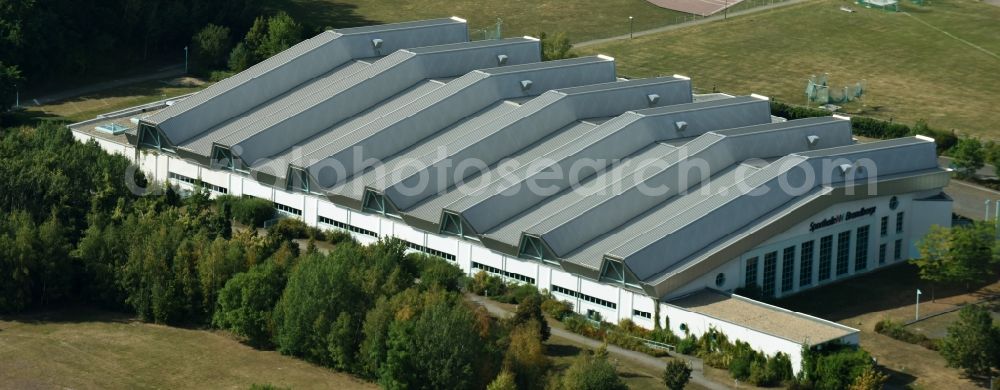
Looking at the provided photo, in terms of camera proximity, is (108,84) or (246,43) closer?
(108,84)

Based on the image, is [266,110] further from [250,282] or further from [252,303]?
[252,303]

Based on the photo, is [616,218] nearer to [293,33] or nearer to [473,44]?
[473,44]

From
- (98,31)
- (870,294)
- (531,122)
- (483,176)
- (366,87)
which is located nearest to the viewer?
(870,294)

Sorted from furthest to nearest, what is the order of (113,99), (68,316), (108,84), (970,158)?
(108,84) → (113,99) → (970,158) → (68,316)

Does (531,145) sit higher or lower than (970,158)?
higher

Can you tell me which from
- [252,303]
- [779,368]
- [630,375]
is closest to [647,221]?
[630,375]

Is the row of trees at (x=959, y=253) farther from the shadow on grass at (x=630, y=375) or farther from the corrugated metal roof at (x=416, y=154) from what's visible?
the corrugated metal roof at (x=416, y=154)

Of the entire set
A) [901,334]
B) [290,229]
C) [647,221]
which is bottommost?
[901,334]
